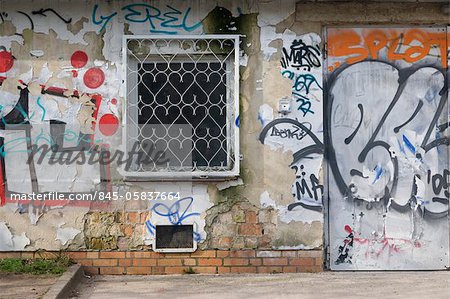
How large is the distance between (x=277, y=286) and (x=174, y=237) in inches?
47.4

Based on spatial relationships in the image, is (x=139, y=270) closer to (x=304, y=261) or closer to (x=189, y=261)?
(x=189, y=261)

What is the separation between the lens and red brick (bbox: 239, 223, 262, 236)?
685cm

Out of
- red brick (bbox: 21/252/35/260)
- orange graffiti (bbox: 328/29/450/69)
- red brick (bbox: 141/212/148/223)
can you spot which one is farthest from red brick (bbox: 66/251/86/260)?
orange graffiti (bbox: 328/29/450/69)

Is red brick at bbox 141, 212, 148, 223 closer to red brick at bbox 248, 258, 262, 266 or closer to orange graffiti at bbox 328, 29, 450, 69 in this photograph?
red brick at bbox 248, 258, 262, 266

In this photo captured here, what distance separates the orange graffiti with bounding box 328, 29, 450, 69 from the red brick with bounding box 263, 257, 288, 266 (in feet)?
6.98

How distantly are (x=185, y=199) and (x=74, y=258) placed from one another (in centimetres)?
126

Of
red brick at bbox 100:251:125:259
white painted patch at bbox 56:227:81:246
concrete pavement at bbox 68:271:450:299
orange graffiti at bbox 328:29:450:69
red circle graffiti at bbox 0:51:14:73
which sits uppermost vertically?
orange graffiti at bbox 328:29:450:69

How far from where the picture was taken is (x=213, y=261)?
6.85m

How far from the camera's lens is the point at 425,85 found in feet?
23.0

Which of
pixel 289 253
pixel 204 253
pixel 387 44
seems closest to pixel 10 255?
pixel 204 253

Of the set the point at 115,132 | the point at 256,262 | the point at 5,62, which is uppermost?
the point at 5,62

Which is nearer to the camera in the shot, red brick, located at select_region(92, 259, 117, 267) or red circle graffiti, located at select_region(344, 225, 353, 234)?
red brick, located at select_region(92, 259, 117, 267)

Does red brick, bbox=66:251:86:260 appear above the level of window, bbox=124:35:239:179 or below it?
below

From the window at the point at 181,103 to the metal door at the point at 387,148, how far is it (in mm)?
1076
